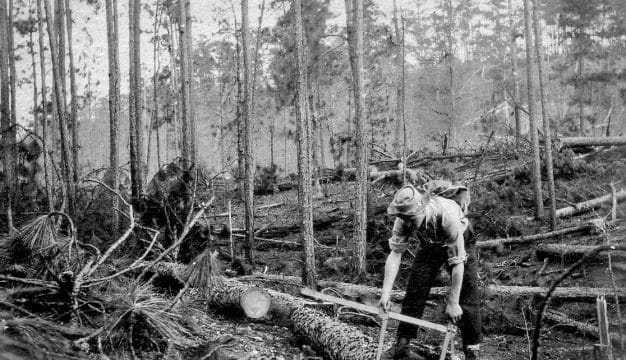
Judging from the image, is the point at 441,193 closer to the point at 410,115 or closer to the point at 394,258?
the point at 394,258

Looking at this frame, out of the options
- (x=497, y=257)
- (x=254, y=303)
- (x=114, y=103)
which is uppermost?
(x=114, y=103)

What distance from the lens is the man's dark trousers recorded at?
4293mm

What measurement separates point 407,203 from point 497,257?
5.70m

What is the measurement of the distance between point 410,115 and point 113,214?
1280 inches

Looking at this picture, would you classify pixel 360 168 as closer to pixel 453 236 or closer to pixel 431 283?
pixel 431 283

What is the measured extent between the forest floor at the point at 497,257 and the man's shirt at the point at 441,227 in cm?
99

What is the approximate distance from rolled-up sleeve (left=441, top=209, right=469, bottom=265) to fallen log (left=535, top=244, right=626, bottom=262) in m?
4.20

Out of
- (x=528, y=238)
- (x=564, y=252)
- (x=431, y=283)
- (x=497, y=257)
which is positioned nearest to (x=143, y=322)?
(x=431, y=283)

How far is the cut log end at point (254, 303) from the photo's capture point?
5696mm

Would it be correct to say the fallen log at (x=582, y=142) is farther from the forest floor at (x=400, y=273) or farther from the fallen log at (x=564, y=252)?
the fallen log at (x=564, y=252)

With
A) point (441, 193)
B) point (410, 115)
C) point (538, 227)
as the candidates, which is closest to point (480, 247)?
point (538, 227)

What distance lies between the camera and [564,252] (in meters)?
7.61

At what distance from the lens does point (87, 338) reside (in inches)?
144

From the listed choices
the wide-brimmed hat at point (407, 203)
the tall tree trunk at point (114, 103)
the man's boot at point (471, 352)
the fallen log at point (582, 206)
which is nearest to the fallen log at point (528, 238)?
the fallen log at point (582, 206)
